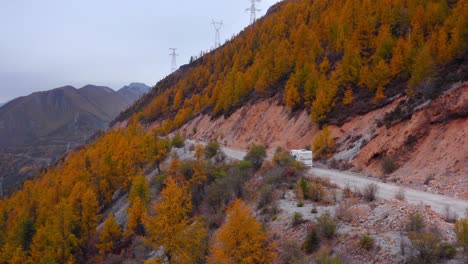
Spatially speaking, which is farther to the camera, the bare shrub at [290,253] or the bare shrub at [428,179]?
the bare shrub at [428,179]

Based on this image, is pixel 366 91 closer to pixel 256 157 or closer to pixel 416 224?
pixel 256 157

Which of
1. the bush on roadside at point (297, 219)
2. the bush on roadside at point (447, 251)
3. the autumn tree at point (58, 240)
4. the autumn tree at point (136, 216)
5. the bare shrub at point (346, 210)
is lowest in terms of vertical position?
the autumn tree at point (58, 240)

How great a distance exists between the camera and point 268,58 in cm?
5475

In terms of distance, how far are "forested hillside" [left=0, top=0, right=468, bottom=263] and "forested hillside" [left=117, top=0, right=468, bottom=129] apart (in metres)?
0.11

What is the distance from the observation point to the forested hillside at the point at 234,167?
53.6ft

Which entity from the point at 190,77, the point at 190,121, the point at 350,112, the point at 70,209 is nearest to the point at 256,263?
the point at 350,112

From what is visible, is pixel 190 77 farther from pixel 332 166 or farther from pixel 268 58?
pixel 332 166

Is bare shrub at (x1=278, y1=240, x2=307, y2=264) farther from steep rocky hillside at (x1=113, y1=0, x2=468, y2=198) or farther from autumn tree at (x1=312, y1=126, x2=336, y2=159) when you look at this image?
autumn tree at (x1=312, y1=126, x2=336, y2=159)

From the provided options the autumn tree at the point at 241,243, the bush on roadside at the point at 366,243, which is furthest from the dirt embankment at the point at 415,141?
the autumn tree at the point at 241,243

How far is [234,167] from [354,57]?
61.7 ft

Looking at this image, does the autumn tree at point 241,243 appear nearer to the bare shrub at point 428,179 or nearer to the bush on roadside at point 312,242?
the bush on roadside at point 312,242

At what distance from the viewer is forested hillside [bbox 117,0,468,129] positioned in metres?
26.3

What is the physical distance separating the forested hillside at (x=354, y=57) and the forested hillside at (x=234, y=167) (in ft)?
0.38

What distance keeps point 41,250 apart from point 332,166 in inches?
1051
